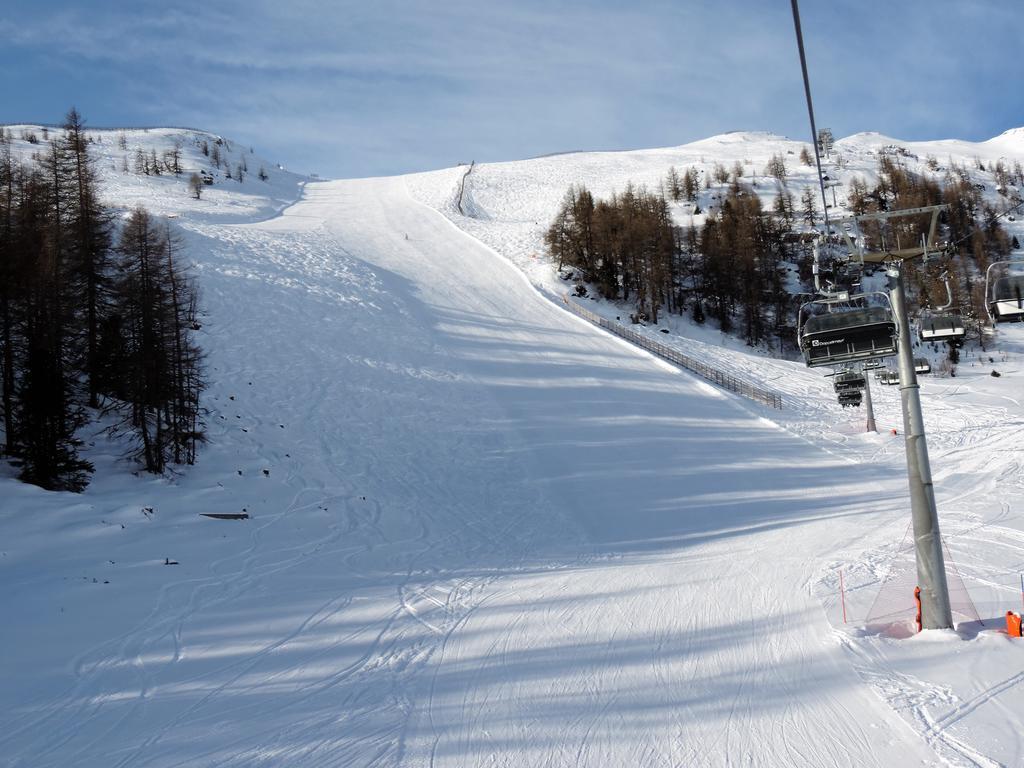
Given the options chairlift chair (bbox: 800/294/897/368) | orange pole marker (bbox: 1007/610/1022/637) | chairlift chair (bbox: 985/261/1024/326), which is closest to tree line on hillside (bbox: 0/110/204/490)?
chairlift chair (bbox: 800/294/897/368)

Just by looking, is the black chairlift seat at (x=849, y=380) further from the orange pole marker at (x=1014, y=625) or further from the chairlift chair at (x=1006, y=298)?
the orange pole marker at (x=1014, y=625)

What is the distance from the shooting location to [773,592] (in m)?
11.3

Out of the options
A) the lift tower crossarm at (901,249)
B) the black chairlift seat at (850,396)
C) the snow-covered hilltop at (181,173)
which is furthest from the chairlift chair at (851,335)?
the snow-covered hilltop at (181,173)

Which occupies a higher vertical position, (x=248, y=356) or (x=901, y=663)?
(x=248, y=356)

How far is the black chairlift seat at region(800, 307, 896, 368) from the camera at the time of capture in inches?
384

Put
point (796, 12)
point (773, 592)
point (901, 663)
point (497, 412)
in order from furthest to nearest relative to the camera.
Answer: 1. point (497, 412)
2. point (773, 592)
3. point (901, 663)
4. point (796, 12)

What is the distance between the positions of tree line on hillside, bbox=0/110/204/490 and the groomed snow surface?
3.74 feet

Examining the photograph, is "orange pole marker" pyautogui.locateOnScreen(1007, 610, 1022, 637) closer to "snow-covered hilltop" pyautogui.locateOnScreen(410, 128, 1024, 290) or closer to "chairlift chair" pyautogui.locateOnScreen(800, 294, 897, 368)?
"chairlift chair" pyautogui.locateOnScreen(800, 294, 897, 368)

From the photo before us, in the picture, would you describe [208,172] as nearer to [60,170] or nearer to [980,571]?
[60,170]

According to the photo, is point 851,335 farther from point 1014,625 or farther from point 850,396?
point 850,396

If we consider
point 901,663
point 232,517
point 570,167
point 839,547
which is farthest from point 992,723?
point 570,167

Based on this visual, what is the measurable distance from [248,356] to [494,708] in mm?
21741

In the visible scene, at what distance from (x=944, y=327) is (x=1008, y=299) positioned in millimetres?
1573

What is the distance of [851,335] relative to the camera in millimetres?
9953
